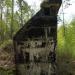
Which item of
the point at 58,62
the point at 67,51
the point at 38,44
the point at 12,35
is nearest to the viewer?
the point at 38,44

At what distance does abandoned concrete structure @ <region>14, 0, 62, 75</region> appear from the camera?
1055 centimetres

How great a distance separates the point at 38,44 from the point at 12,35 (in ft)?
35.2

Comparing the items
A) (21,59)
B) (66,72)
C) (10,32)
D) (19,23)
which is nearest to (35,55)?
(21,59)

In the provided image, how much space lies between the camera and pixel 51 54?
10.7 meters

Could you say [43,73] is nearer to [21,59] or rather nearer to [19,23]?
[21,59]

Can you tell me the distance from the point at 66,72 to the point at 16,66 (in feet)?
9.50

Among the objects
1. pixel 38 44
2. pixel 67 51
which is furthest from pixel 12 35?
pixel 38 44

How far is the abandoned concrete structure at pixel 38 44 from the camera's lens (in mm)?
10547

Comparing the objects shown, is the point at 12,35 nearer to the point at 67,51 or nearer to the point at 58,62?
the point at 67,51

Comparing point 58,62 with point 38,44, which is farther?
point 58,62

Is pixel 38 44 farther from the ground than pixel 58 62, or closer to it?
farther from the ground

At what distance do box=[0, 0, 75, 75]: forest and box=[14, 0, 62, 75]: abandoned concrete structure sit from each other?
78 cm

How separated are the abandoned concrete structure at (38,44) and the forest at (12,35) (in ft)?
2.56

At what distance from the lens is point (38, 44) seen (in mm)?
10562
